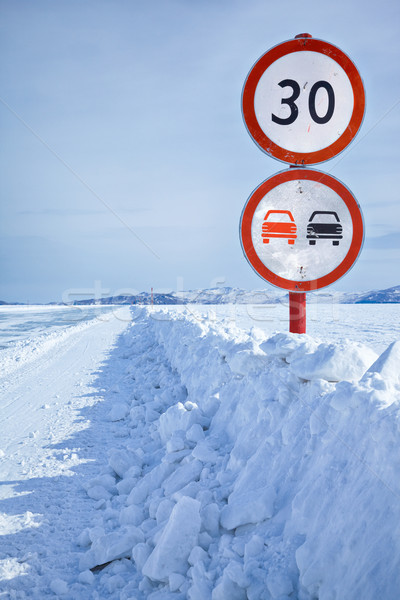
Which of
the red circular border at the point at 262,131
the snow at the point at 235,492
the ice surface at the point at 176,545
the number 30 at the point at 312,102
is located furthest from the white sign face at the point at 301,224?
the ice surface at the point at 176,545

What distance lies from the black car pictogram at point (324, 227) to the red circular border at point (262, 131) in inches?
11.2

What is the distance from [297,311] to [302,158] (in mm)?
769

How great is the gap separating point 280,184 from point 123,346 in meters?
9.55

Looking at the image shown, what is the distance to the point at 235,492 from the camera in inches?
89.6

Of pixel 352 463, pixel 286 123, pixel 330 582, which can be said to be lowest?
pixel 330 582

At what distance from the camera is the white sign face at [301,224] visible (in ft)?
6.19

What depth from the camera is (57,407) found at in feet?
17.4

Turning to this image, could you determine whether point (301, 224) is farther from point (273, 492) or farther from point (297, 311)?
point (273, 492)

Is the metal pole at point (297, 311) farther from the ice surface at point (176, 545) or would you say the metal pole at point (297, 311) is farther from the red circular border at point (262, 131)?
the ice surface at point (176, 545)

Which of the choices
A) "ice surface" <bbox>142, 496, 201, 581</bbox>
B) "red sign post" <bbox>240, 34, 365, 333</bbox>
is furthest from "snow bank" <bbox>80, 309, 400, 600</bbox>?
"red sign post" <bbox>240, 34, 365, 333</bbox>

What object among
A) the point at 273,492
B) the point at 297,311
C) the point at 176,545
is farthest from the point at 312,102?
the point at 176,545

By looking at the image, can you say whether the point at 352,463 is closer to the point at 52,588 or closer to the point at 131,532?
the point at 131,532

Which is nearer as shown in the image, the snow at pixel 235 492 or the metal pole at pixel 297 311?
the snow at pixel 235 492

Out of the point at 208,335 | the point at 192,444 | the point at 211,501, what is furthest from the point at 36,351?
the point at 211,501
